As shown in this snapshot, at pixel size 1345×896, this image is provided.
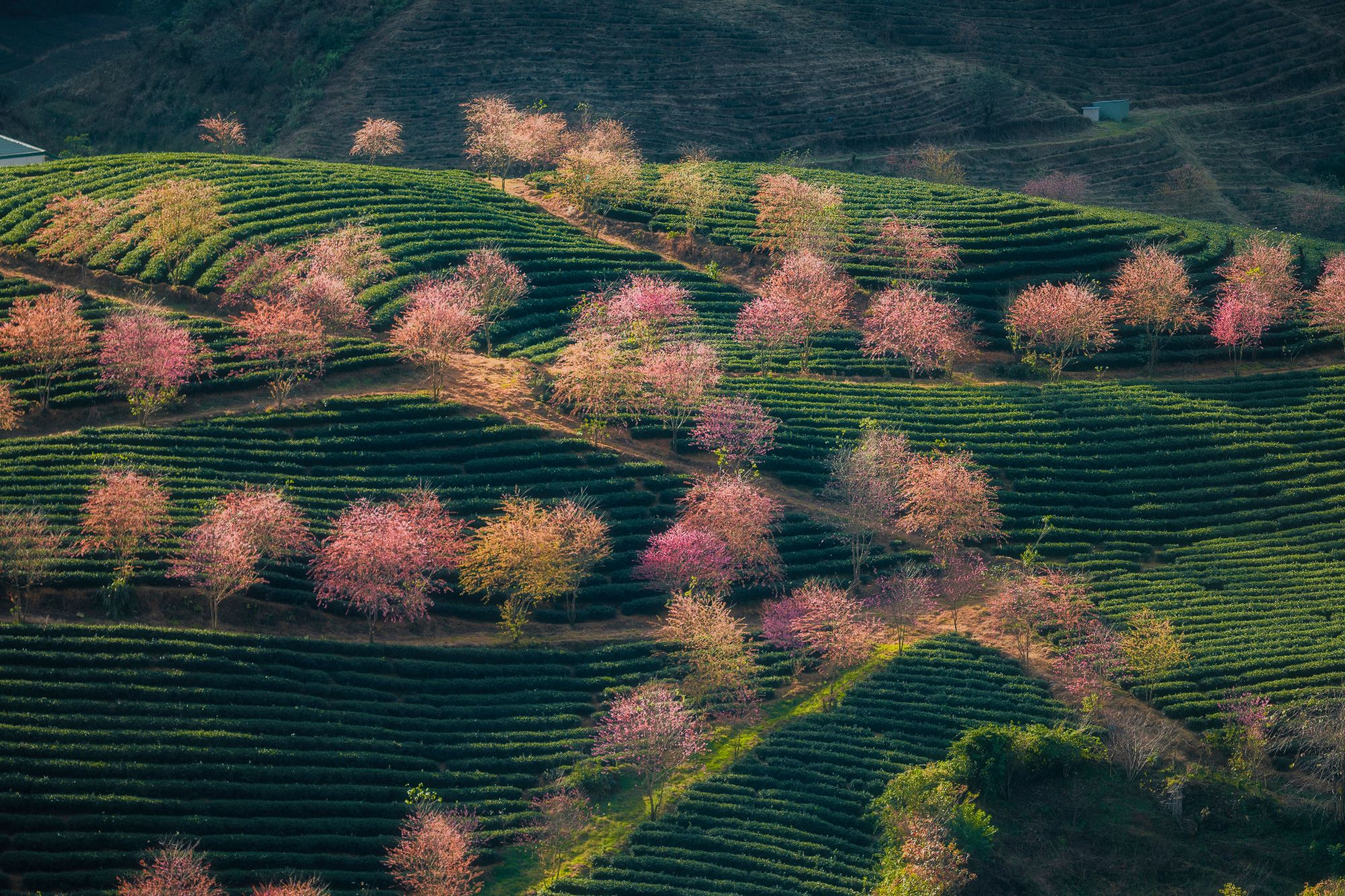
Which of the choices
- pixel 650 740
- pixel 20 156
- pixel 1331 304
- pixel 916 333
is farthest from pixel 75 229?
pixel 1331 304

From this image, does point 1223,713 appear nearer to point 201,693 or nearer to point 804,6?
point 201,693

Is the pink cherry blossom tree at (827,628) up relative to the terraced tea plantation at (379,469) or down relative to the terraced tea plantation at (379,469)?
down

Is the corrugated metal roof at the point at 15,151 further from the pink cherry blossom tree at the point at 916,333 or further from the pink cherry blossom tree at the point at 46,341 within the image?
the pink cherry blossom tree at the point at 916,333

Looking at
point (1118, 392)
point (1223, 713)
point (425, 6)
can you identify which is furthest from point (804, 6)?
point (1223, 713)

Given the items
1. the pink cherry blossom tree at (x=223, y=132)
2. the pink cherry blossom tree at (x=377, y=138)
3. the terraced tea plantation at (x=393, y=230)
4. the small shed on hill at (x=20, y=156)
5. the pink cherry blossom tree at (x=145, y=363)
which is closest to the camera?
the pink cherry blossom tree at (x=145, y=363)

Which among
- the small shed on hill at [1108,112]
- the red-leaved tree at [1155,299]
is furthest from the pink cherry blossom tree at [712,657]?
the small shed on hill at [1108,112]

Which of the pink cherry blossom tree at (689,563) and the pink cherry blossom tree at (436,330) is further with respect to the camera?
the pink cherry blossom tree at (436,330)
